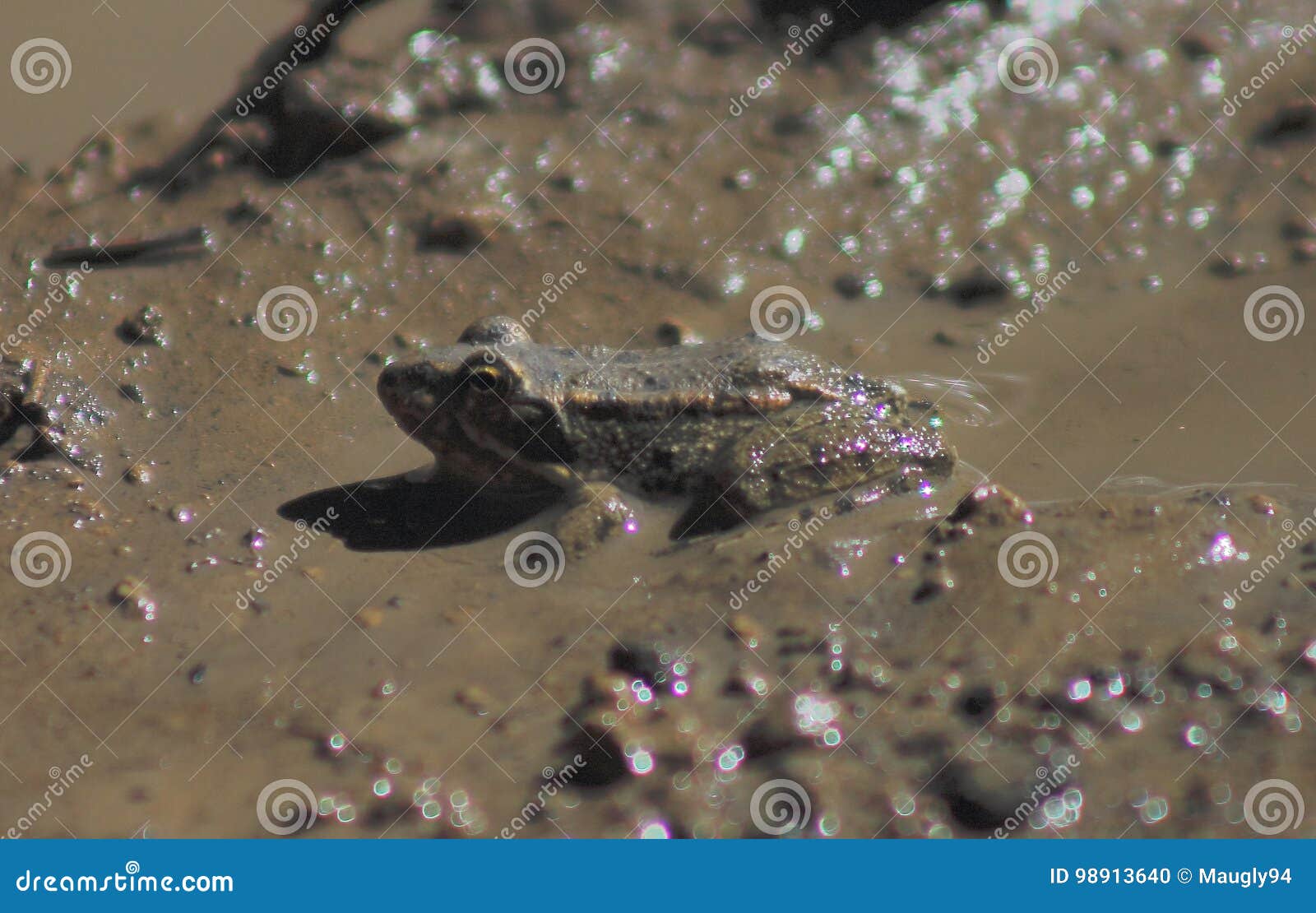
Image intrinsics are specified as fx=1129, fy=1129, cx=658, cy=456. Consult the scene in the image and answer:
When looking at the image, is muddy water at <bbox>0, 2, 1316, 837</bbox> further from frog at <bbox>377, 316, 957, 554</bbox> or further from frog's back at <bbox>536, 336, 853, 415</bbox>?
frog's back at <bbox>536, 336, 853, 415</bbox>

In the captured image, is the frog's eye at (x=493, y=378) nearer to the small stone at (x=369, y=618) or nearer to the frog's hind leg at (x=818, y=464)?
the frog's hind leg at (x=818, y=464)

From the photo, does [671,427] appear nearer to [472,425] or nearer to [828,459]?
[828,459]

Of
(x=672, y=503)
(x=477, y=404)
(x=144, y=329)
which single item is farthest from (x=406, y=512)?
(x=144, y=329)

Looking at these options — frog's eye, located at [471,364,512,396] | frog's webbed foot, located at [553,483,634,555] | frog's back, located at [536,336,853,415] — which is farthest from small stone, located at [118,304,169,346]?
frog's webbed foot, located at [553,483,634,555]

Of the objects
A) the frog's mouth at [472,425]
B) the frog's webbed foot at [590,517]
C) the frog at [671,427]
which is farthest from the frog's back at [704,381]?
the frog's webbed foot at [590,517]

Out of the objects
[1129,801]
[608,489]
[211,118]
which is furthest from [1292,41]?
[211,118]

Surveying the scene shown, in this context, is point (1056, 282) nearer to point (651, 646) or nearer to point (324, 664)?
point (651, 646)
